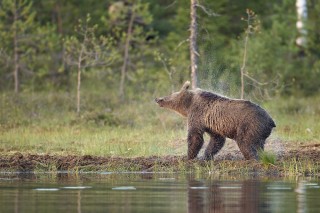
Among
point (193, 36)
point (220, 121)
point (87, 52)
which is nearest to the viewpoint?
point (220, 121)

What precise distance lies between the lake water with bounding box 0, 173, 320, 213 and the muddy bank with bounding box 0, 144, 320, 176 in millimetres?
583

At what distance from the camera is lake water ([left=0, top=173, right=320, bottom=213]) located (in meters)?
11.4

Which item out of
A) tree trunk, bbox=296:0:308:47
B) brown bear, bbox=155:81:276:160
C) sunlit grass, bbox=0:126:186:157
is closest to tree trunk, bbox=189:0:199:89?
sunlit grass, bbox=0:126:186:157

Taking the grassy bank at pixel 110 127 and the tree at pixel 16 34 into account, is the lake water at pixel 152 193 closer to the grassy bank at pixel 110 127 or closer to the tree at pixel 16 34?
the grassy bank at pixel 110 127

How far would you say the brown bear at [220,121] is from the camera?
651 inches

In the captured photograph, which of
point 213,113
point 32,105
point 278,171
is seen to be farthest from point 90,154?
point 32,105

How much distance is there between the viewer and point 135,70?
109ft

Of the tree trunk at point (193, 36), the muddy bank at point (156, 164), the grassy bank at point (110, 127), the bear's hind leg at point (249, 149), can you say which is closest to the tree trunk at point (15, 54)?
the grassy bank at point (110, 127)

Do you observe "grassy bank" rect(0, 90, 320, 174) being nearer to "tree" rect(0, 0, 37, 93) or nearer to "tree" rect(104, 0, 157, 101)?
"tree" rect(0, 0, 37, 93)

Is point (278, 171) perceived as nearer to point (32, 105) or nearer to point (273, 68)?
point (32, 105)

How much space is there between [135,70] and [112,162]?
54.4ft

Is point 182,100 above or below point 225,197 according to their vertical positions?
above

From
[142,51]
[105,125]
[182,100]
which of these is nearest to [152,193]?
[182,100]

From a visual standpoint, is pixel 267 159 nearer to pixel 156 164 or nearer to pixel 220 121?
pixel 220 121
